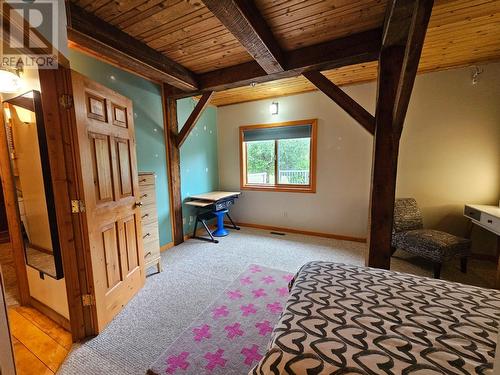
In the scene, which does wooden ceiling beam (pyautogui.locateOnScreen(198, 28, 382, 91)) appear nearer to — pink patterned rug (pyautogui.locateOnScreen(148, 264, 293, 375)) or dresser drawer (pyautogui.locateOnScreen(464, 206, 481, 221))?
dresser drawer (pyautogui.locateOnScreen(464, 206, 481, 221))

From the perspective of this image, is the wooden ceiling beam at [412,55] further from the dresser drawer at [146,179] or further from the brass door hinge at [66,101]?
the dresser drawer at [146,179]

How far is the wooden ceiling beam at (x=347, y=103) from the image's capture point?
2168 millimetres

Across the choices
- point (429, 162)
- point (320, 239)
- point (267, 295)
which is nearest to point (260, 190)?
point (320, 239)

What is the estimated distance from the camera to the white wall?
271 cm

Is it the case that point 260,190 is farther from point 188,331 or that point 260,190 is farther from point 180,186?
point 188,331

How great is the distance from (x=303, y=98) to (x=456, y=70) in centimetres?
206

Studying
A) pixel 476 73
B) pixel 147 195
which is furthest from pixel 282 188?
pixel 476 73

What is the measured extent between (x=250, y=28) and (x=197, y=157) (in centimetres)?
275

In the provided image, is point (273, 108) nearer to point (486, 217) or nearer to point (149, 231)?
point (149, 231)

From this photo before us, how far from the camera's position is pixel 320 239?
143 inches

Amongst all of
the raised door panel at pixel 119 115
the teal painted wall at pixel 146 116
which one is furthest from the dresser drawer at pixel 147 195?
the raised door panel at pixel 119 115

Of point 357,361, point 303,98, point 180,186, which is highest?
point 303,98

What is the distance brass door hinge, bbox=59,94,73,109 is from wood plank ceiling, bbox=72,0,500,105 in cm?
76

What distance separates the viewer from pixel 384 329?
91 centimetres
